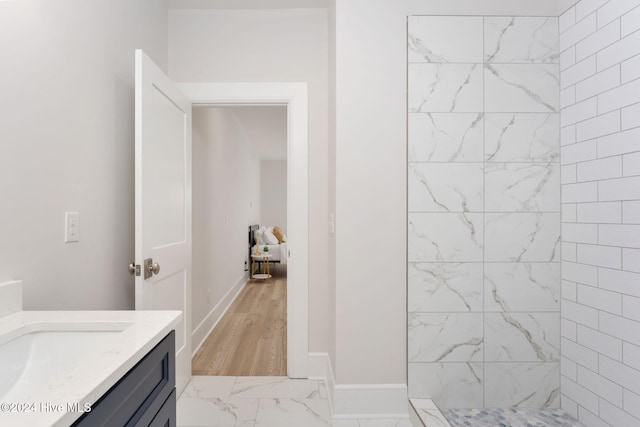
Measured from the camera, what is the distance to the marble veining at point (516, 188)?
6.18ft

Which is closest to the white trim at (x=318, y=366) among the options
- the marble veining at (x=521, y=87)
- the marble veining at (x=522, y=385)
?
the marble veining at (x=522, y=385)

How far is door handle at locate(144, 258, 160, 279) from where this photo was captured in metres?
1.68

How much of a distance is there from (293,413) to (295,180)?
1436 mm

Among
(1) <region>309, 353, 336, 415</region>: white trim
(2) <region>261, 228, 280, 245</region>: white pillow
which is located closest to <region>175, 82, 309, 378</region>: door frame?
(1) <region>309, 353, 336, 415</region>: white trim

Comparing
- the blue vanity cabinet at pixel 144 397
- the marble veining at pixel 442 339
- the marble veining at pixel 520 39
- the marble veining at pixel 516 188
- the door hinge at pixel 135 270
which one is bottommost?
the marble veining at pixel 442 339

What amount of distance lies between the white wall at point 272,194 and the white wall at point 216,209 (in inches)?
127

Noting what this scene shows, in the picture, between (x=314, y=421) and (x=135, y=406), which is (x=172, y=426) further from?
(x=314, y=421)

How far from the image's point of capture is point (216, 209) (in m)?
3.71

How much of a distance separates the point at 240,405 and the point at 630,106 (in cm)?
247

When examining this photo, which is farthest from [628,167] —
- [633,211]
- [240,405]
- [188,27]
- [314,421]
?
[188,27]

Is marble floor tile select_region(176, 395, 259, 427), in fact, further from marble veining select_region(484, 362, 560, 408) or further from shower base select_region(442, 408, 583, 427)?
marble veining select_region(484, 362, 560, 408)

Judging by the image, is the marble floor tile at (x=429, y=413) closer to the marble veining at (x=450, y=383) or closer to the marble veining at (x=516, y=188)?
the marble veining at (x=450, y=383)

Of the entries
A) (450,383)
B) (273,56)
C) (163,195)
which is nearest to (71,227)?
(163,195)

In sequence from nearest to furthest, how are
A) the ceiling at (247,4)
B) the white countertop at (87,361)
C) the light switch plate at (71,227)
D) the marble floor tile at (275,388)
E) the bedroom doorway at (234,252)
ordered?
the white countertop at (87,361), the light switch plate at (71,227), the marble floor tile at (275,388), the ceiling at (247,4), the bedroom doorway at (234,252)
